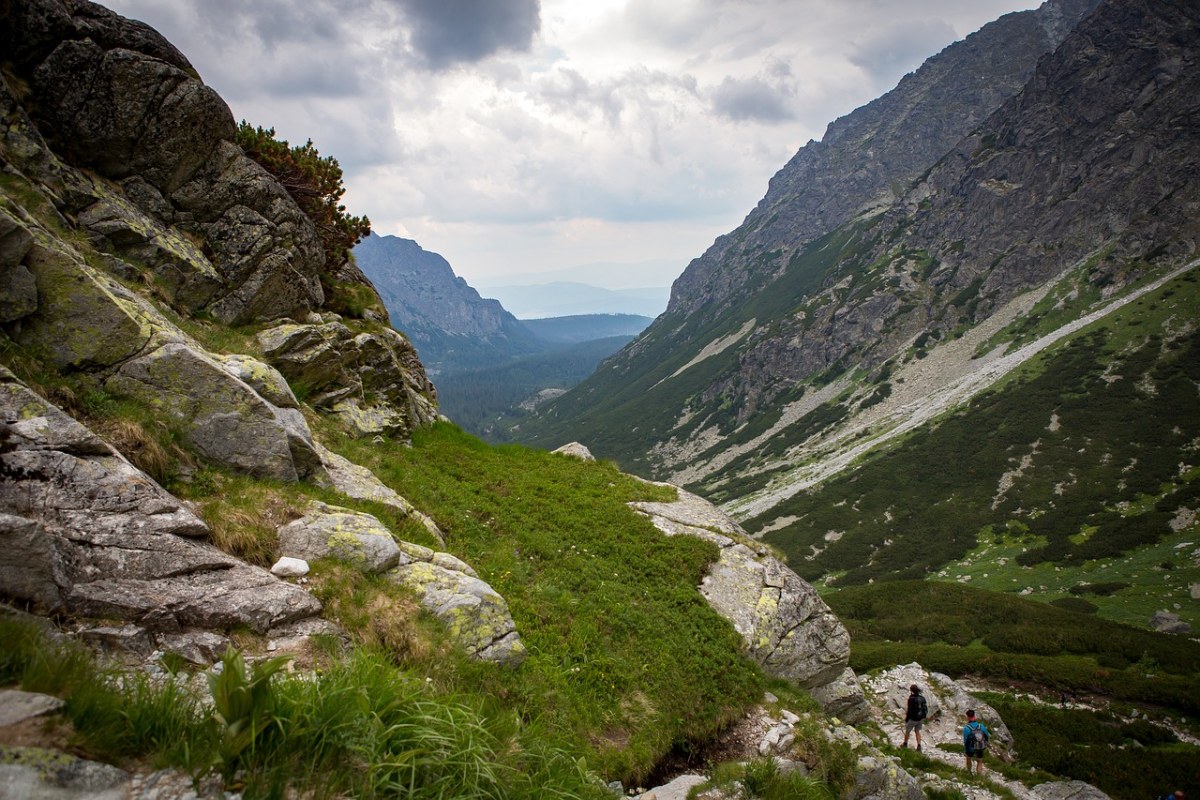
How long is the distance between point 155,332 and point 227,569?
20.0ft

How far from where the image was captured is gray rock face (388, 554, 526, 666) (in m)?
9.16

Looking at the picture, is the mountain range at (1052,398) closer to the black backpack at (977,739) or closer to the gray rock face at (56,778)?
the black backpack at (977,739)

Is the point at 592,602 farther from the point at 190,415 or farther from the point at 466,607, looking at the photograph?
the point at 190,415

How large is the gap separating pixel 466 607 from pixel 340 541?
8.28 feet

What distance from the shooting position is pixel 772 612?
16.0 m

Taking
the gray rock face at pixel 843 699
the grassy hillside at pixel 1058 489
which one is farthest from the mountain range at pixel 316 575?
the grassy hillside at pixel 1058 489

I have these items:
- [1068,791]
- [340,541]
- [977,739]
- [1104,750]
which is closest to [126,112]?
[340,541]

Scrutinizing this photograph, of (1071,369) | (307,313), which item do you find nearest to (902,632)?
(307,313)

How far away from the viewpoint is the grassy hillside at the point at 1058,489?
231ft

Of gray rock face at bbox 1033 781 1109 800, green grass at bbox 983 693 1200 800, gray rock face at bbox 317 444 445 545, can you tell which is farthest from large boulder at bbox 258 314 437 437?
green grass at bbox 983 693 1200 800

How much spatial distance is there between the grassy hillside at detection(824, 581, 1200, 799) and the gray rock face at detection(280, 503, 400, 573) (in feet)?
87.8

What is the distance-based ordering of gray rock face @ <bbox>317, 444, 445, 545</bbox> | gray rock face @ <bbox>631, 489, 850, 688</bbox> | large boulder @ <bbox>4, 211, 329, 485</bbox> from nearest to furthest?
large boulder @ <bbox>4, 211, 329, 485</bbox> < gray rock face @ <bbox>317, 444, 445, 545</bbox> < gray rock face @ <bbox>631, 489, 850, 688</bbox>

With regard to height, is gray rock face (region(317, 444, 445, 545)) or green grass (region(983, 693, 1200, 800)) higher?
gray rock face (region(317, 444, 445, 545))

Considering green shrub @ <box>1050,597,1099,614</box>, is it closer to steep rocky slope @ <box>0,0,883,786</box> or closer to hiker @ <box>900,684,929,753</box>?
hiker @ <box>900,684,929,753</box>
